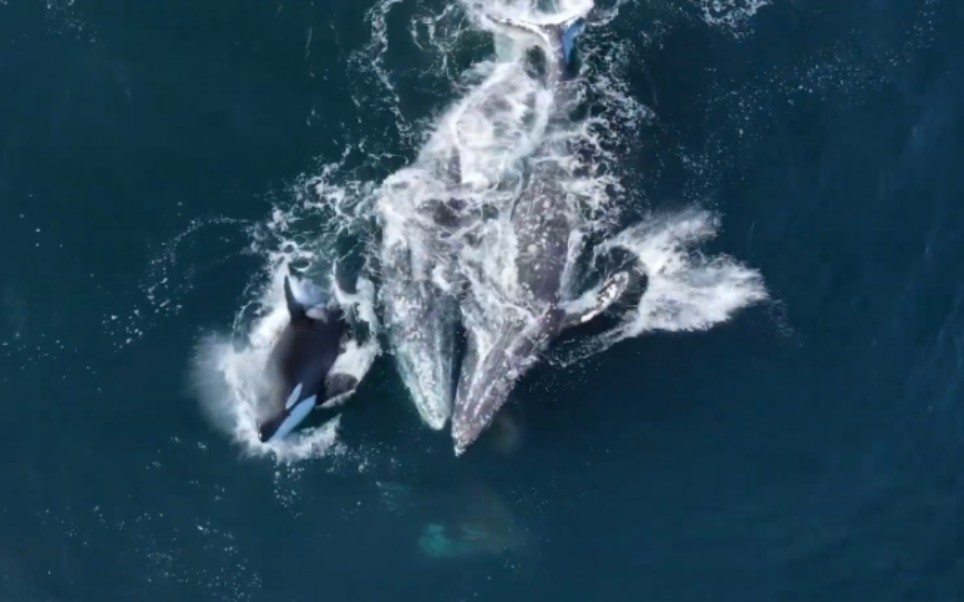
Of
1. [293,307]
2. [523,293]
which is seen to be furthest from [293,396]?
[523,293]

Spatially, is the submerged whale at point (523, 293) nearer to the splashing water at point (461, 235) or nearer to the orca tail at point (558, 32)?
the splashing water at point (461, 235)

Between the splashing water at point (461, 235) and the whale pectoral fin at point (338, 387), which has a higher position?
the splashing water at point (461, 235)

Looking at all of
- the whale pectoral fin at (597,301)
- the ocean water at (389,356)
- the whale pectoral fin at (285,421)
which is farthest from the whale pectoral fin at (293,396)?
the whale pectoral fin at (597,301)

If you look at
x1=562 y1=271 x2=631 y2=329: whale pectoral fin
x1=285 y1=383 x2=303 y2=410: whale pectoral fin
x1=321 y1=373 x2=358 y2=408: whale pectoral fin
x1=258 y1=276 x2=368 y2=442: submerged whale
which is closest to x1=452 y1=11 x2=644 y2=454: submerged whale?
x1=562 y1=271 x2=631 y2=329: whale pectoral fin

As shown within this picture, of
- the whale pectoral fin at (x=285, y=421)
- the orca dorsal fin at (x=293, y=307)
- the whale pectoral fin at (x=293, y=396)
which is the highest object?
the orca dorsal fin at (x=293, y=307)

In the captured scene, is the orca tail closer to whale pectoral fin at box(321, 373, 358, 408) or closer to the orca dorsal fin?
the orca dorsal fin

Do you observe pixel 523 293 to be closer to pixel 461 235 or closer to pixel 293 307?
pixel 461 235

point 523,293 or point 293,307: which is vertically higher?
point 293,307
